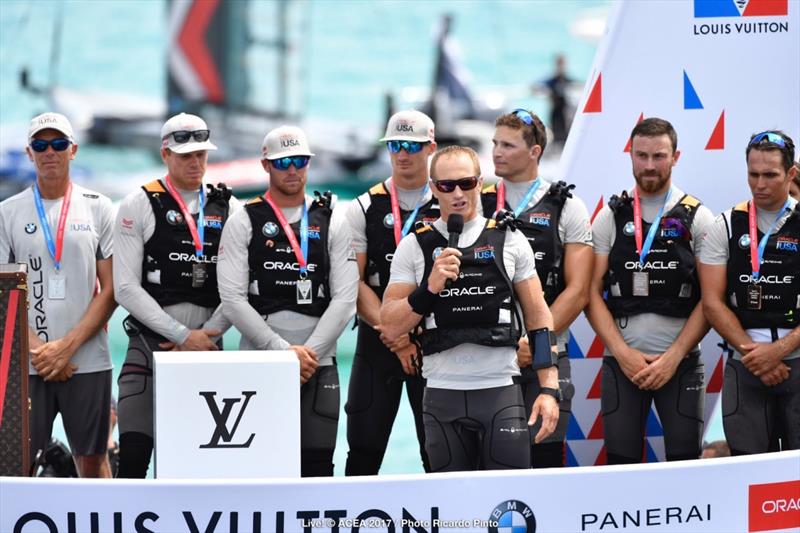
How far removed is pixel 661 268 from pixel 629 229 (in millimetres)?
234

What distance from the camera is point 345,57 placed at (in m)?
40.5

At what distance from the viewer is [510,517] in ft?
15.6

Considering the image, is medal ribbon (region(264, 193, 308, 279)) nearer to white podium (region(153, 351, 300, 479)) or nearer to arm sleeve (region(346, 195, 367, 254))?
arm sleeve (region(346, 195, 367, 254))

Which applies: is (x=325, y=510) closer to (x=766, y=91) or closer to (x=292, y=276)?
(x=292, y=276)

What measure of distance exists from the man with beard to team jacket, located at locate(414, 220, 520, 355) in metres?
1.08

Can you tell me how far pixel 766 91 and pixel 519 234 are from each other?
2275 mm

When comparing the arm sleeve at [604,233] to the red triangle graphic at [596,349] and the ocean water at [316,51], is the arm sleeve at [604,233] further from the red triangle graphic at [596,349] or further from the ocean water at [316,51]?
the ocean water at [316,51]

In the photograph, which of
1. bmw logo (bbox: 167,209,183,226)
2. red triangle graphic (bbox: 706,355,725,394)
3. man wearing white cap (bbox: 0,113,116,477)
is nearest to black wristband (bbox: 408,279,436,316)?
bmw logo (bbox: 167,209,183,226)

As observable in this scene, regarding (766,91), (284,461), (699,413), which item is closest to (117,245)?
(284,461)

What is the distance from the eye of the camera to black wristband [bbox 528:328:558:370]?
5168mm

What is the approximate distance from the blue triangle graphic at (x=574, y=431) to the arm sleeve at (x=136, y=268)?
2085 millimetres

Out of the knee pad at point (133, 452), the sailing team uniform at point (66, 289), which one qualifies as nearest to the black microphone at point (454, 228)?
the knee pad at point (133, 452)

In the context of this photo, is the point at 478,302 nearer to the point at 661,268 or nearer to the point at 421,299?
the point at 421,299

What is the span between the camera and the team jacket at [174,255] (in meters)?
6.07
